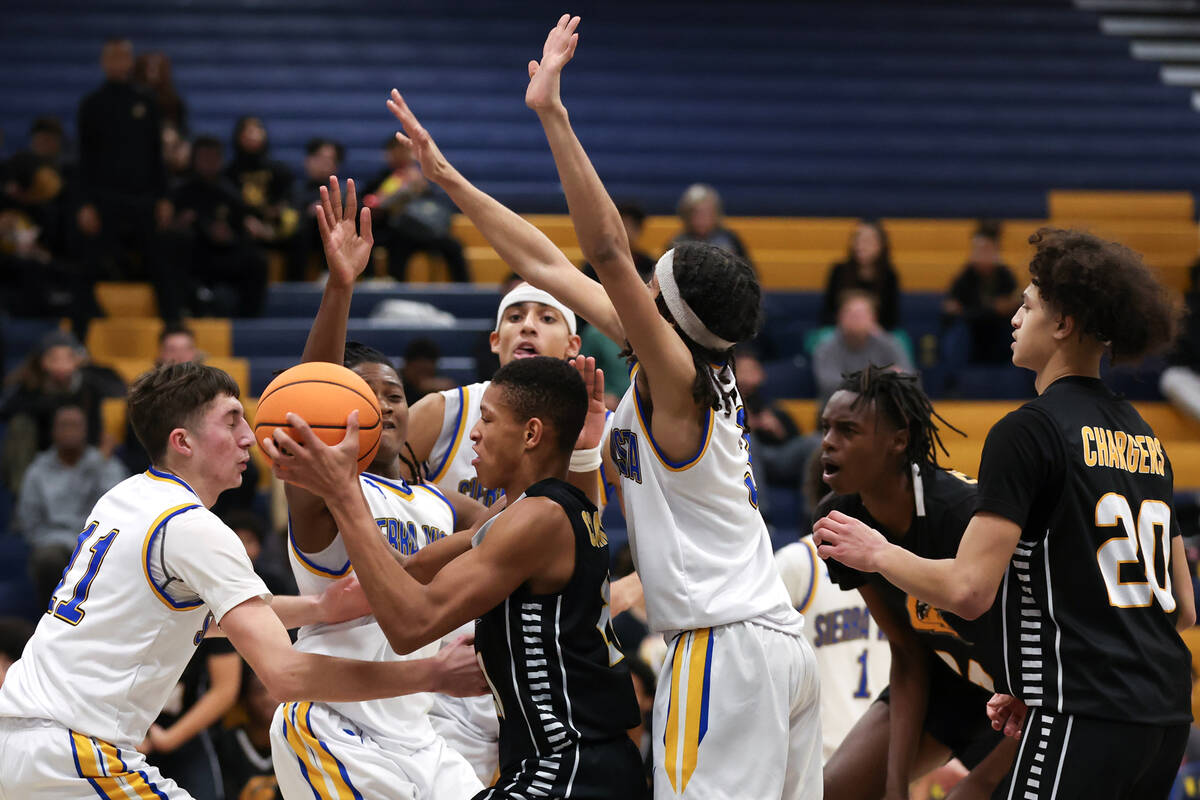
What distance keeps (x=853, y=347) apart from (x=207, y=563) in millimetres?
7961

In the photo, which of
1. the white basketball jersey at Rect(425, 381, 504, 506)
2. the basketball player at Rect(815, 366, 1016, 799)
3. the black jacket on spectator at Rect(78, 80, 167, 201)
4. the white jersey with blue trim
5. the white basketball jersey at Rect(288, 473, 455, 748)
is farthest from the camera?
the black jacket on spectator at Rect(78, 80, 167, 201)

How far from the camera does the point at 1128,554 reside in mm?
3662

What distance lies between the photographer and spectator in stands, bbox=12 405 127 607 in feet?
31.1

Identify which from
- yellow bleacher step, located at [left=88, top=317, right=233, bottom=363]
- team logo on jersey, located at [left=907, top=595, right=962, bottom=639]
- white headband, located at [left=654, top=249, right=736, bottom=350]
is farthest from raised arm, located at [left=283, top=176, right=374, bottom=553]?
yellow bleacher step, located at [left=88, top=317, right=233, bottom=363]

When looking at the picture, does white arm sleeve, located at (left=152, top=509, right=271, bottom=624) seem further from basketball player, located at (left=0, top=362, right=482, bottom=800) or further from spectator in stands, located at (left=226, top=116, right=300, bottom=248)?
spectator in stands, located at (left=226, top=116, right=300, bottom=248)

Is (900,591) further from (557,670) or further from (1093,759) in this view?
(557,670)

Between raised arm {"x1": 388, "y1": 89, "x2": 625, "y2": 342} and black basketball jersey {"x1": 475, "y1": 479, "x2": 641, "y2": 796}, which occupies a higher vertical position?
raised arm {"x1": 388, "y1": 89, "x2": 625, "y2": 342}

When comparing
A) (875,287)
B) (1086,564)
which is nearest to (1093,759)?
(1086,564)

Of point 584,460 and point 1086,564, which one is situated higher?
point 584,460

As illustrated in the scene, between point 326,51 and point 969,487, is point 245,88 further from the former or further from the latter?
point 969,487

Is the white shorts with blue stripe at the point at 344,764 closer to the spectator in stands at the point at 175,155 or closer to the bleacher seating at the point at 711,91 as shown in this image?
the spectator in stands at the point at 175,155

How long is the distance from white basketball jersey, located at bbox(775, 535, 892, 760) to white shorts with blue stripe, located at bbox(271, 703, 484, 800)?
183cm

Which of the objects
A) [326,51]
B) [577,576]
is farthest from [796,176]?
[577,576]

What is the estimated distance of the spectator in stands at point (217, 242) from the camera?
1189 centimetres
